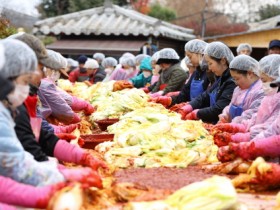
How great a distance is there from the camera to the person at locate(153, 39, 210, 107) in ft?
30.8

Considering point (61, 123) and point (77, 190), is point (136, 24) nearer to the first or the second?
point (61, 123)

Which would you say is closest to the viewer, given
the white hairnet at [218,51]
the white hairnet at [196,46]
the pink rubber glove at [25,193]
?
the pink rubber glove at [25,193]

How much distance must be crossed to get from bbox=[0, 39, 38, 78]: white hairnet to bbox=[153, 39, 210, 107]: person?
5743mm

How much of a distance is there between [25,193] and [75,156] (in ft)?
3.84

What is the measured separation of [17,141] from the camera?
12.1ft

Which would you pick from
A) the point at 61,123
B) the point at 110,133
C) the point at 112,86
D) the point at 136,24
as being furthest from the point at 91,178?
the point at 136,24

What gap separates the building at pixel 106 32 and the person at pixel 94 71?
3.00 metres

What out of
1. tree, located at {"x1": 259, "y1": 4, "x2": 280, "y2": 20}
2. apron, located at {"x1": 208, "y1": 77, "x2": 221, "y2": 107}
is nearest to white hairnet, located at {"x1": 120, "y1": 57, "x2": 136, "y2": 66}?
apron, located at {"x1": 208, "y1": 77, "x2": 221, "y2": 107}

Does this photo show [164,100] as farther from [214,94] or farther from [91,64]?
[91,64]

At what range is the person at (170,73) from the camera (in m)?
10.9

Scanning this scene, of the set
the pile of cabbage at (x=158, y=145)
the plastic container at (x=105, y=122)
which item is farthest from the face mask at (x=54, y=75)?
the pile of cabbage at (x=158, y=145)

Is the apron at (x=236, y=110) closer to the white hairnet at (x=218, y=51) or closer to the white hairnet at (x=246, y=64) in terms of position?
the white hairnet at (x=246, y=64)

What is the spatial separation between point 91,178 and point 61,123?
12.1 feet

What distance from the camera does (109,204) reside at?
3.95 meters
